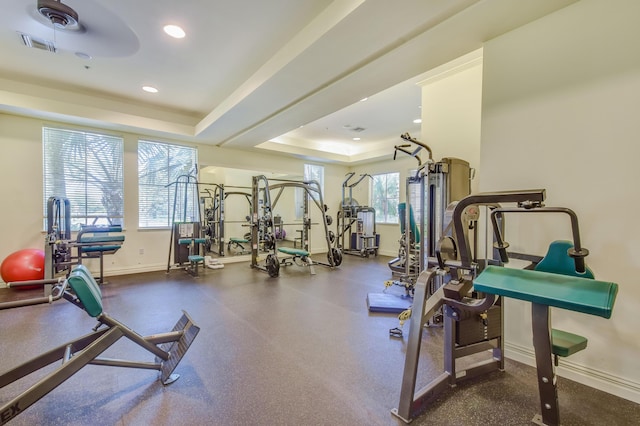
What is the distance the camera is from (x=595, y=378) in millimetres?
1931

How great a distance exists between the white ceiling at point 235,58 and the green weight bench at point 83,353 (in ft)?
8.21

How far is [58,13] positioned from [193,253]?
4367 mm

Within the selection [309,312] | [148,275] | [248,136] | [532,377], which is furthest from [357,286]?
[148,275]

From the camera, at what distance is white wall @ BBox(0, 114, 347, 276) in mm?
4375

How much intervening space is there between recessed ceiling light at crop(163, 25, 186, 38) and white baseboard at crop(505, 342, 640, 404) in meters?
4.39

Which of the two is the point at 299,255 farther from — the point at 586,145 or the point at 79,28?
the point at 586,145

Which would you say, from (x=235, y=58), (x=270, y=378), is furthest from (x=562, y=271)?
(x=235, y=58)

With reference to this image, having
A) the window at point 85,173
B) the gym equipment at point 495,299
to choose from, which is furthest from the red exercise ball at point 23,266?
Result: the gym equipment at point 495,299

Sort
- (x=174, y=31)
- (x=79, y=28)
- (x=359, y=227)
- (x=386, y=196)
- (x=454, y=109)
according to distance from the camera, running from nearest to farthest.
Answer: (x=79, y=28) → (x=174, y=31) → (x=454, y=109) → (x=359, y=227) → (x=386, y=196)

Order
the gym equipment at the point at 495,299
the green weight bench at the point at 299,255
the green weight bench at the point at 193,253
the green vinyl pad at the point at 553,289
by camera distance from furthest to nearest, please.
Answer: the green weight bench at the point at 299,255, the green weight bench at the point at 193,253, the gym equipment at the point at 495,299, the green vinyl pad at the point at 553,289

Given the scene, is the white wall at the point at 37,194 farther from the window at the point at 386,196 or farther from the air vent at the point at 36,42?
the window at the point at 386,196

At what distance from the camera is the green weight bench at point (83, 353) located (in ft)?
4.64

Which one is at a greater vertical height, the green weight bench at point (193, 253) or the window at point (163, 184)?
the window at point (163, 184)

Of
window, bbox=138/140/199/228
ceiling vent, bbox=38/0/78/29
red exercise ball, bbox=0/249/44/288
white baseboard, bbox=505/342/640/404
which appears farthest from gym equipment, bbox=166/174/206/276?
white baseboard, bbox=505/342/640/404
